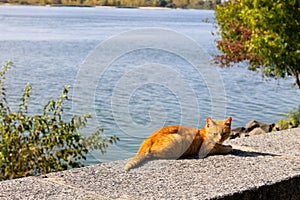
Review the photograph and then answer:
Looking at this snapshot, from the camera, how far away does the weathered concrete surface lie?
3.43 meters

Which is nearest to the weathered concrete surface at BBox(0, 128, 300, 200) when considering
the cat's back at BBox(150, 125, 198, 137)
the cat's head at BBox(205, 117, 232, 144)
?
the cat's head at BBox(205, 117, 232, 144)

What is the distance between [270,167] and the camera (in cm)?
411

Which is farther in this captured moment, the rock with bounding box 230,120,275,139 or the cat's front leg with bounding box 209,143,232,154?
the rock with bounding box 230,120,275,139

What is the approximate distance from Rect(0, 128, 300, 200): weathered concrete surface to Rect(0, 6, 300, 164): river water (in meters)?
1.31

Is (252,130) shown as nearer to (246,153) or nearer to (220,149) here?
(246,153)

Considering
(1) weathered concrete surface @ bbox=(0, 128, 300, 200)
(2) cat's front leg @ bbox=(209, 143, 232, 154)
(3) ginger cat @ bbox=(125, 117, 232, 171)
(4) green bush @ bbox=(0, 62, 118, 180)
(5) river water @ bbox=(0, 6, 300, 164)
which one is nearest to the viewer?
(1) weathered concrete surface @ bbox=(0, 128, 300, 200)

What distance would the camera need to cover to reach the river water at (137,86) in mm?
6188

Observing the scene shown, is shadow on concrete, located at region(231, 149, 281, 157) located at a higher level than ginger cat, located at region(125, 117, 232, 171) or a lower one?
lower

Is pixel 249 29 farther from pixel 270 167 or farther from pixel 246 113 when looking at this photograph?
pixel 270 167

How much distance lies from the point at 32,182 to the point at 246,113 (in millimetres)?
11051

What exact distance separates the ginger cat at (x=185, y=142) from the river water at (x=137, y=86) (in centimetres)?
91

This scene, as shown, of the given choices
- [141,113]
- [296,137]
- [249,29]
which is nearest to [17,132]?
[296,137]

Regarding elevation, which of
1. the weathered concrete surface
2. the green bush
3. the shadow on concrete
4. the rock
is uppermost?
the weathered concrete surface

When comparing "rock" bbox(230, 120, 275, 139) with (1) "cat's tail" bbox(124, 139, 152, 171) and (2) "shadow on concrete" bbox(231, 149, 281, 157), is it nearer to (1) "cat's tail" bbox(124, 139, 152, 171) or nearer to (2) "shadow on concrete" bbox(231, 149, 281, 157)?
(2) "shadow on concrete" bbox(231, 149, 281, 157)
